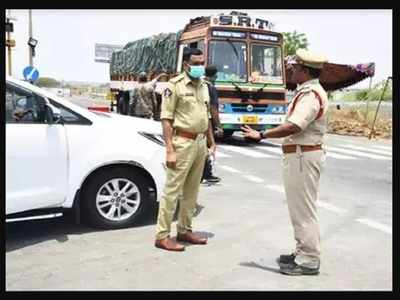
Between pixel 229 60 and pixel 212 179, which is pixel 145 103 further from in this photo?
pixel 212 179

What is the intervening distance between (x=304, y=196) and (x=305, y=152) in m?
0.35

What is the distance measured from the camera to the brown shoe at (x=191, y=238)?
17.0 feet

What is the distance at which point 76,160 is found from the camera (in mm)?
5230

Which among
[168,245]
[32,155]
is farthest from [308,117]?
[32,155]

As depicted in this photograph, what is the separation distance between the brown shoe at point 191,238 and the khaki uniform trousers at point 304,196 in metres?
1.10

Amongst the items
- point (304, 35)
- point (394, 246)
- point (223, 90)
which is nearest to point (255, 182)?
point (394, 246)

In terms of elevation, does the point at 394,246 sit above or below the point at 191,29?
below

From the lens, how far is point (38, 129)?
5.02 meters

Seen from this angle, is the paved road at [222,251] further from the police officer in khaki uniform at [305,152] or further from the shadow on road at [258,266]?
the police officer in khaki uniform at [305,152]

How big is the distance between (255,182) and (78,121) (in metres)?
4.10

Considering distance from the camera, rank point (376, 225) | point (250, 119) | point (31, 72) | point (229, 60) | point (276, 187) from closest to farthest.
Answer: point (376, 225), point (276, 187), point (229, 60), point (250, 119), point (31, 72)

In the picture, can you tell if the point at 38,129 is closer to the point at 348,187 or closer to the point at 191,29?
the point at 348,187

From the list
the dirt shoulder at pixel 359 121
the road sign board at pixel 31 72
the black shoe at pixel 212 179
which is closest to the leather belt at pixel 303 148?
the black shoe at pixel 212 179

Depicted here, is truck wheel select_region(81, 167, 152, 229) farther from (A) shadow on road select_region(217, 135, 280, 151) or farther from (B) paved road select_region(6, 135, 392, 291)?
(A) shadow on road select_region(217, 135, 280, 151)
